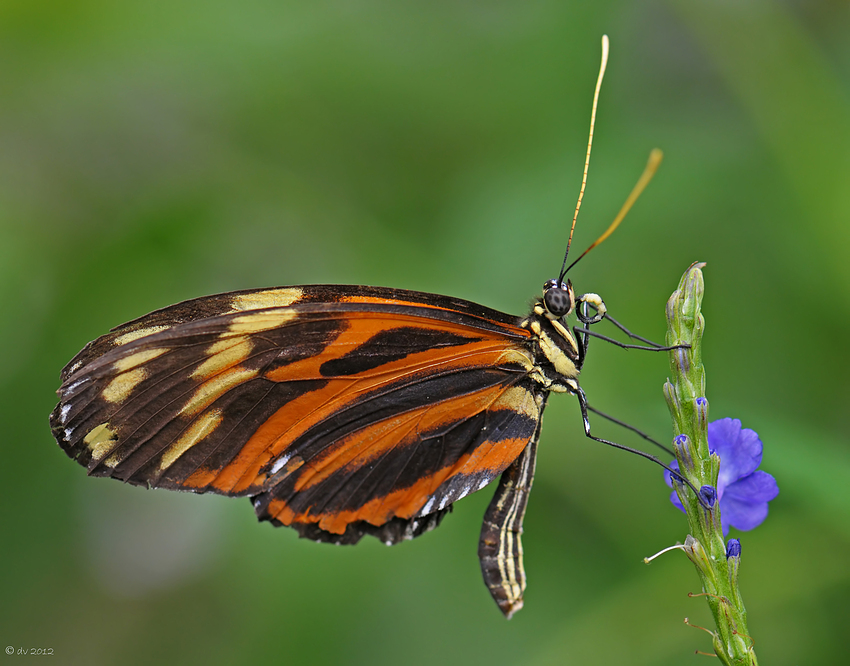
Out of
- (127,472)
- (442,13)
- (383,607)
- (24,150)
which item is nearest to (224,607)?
(383,607)

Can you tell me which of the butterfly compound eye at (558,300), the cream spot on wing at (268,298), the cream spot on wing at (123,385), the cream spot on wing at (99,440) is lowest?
the cream spot on wing at (99,440)

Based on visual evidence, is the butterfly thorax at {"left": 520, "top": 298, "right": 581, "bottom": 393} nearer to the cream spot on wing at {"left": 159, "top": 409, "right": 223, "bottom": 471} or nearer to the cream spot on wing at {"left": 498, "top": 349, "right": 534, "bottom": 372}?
the cream spot on wing at {"left": 498, "top": 349, "right": 534, "bottom": 372}

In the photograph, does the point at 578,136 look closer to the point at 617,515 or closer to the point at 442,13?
the point at 442,13

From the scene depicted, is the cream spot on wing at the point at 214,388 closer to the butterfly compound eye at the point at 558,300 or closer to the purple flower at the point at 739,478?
the butterfly compound eye at the point at 558,300

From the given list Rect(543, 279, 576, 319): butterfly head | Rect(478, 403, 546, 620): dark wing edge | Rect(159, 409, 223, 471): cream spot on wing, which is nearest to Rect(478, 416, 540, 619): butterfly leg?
Rect(478, 403, 546, 620): dark wing edge

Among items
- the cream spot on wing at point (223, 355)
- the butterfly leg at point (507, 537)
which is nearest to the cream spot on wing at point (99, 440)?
the cream spot on wing at point (223, 355)
